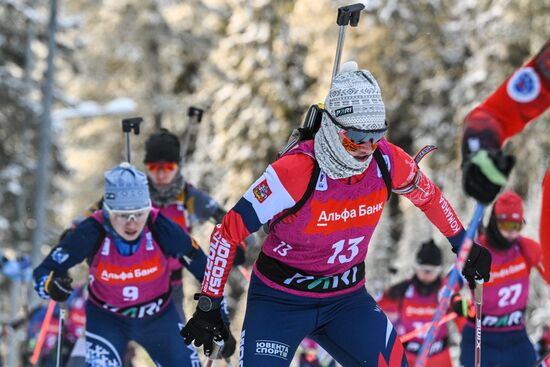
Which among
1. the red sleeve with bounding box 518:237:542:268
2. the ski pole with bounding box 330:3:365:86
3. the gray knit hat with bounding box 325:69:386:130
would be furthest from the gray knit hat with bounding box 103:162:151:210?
the red sleeve with bounding box 518:237:542:268

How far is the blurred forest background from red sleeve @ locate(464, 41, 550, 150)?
20544 millimetres

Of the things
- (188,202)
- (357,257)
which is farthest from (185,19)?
(357,257)

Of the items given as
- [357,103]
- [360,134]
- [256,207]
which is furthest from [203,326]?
[357,103]

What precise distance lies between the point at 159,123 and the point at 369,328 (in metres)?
25.1

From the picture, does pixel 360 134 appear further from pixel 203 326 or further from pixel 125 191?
pixel 125 191

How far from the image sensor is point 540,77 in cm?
346

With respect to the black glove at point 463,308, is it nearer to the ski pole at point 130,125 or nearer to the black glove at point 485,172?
the ski pole at point 130,125

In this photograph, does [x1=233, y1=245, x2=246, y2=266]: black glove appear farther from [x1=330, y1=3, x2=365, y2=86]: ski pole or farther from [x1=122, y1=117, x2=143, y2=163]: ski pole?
[x1=330, y1=3, x2=365, y2=86]: ski pole

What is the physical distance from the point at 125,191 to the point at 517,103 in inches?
136

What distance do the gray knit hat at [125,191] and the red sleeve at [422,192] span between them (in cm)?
193

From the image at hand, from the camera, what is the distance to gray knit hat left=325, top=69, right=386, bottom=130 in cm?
476

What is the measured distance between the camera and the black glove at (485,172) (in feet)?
11.3

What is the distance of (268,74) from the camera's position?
28.0 meters

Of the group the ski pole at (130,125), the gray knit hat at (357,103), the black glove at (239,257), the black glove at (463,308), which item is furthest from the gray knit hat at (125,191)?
the black glove at (463,308)
